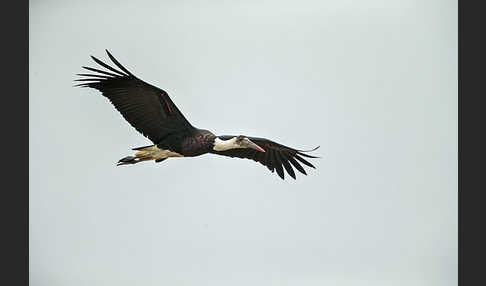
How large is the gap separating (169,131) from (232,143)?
0.39 m

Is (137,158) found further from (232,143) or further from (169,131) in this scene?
(232,143)

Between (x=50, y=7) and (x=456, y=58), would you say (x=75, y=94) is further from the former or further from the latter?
(x=456, y=58)

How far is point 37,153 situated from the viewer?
165 inches

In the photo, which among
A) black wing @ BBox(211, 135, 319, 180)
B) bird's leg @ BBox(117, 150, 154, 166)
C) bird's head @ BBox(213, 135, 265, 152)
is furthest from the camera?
bird's leg @ BBox(117, 150, 154, 166)

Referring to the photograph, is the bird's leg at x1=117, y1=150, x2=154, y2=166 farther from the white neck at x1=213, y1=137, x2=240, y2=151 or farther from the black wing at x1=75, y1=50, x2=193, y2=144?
the white neck at x1=213, y1=137, x2=240, y2=151

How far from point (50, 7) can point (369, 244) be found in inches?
98.8

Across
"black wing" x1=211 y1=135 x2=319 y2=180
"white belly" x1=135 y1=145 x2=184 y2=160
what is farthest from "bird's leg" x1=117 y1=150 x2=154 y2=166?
"black wing" x1=211 y1=135 x2=319 y2=180

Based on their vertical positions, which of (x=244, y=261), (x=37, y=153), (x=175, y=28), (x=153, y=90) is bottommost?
(x=244, y=261)

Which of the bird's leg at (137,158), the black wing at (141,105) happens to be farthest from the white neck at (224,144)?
the bird's leg at (137,158)

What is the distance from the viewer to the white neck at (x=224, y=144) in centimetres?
368

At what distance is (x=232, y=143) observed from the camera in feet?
12.1

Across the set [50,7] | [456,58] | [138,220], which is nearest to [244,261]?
[138,220]

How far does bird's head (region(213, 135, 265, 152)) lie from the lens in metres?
3.65

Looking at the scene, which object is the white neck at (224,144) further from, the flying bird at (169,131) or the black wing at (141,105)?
the black wing at (141,105)
